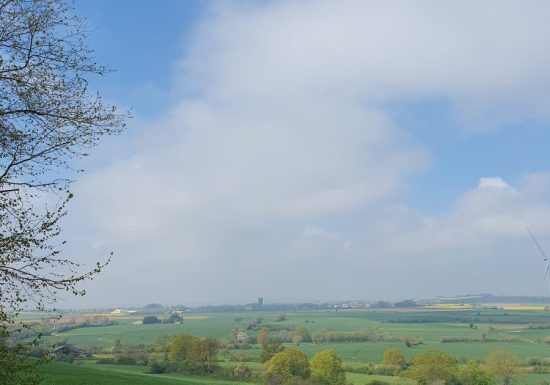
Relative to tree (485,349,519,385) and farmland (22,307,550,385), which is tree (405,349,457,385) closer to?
farmland (22,307,550,385)

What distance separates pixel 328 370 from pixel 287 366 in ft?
18.4

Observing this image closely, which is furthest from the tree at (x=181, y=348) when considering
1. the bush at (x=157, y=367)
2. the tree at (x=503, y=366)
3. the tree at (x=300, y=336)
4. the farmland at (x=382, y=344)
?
the tree at (x=503, y=366)

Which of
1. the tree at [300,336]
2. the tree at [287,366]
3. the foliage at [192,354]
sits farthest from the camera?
the tree at [300,336]

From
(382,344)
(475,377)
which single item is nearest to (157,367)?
(475,377)

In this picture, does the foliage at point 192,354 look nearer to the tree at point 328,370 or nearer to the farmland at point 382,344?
the farmland at point 382,344

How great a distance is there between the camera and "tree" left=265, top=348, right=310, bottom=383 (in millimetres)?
61969

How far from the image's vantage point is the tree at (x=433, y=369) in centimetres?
6162

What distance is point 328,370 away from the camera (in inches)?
2552

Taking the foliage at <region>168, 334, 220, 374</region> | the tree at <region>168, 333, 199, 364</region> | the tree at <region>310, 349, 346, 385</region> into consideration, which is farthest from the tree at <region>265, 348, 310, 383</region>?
the tree at <region>168, 333, 199, 364</region>

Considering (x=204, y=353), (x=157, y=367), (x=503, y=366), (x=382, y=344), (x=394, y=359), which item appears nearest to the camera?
(x=157, y=367)

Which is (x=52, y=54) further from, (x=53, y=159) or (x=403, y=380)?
(x=403, y=380)

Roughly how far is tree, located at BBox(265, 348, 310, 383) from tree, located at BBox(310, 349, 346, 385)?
53.1 inches

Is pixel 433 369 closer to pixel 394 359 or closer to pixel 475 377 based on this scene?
pixel 475 377

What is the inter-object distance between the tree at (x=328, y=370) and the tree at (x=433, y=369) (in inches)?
364
